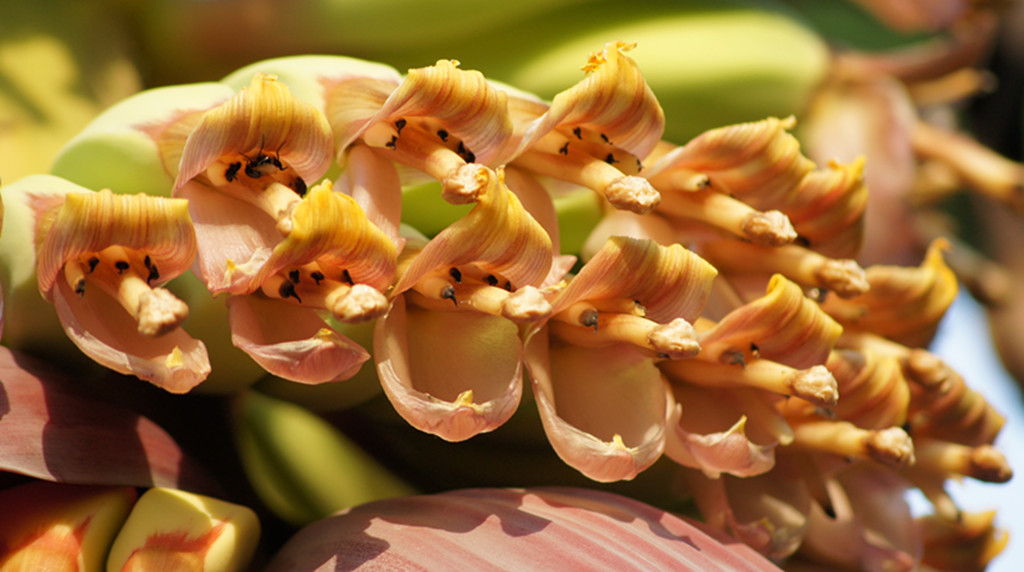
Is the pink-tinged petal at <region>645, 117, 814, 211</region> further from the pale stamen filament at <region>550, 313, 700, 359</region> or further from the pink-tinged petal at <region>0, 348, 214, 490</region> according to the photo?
the pink-tinged petal at <region>0, 348, 214, 490</region>

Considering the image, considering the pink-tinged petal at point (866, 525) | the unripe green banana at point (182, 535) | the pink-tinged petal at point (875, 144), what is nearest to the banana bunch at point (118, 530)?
the unripe green banana at point (182, 535)

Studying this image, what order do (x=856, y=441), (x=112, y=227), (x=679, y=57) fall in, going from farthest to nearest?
(x=679, y=57) → (x=856, y=441) → (x=112, y=227)

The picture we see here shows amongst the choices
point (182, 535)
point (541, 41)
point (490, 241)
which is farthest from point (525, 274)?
point (541, 41)


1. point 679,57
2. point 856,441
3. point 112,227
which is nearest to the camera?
point 112,227

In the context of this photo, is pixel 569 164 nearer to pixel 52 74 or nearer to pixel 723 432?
pixel 723 432

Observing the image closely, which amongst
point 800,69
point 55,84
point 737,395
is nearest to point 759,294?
point 737,395

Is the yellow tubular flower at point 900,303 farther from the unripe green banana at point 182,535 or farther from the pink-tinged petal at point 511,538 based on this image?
the unripe green banana at point 182,535

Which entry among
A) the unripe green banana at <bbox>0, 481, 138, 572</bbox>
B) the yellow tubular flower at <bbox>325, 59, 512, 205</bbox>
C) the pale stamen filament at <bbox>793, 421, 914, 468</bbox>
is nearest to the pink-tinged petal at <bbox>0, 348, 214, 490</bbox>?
the unripe green banana at <bbox>0, 481, 138, 572</bbox>
